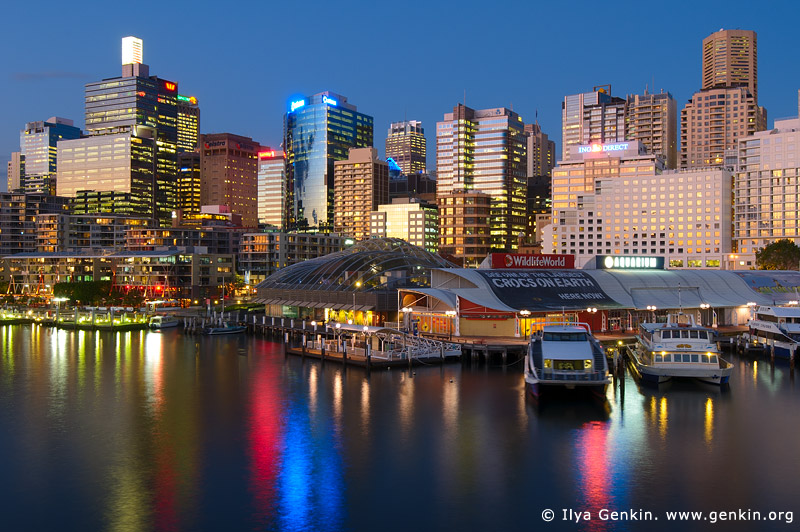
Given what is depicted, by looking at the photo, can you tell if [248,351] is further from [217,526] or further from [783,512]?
[783,512]

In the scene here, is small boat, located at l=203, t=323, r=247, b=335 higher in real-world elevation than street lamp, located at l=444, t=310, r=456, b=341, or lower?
lower

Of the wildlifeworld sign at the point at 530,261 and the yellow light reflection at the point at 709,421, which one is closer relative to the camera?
the yellow light reflection at the point at 709,421

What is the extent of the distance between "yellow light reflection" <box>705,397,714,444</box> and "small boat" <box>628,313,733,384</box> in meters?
4.14

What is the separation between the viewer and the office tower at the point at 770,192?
189 meters

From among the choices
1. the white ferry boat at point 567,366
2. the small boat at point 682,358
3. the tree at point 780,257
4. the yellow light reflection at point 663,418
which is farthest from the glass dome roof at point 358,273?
the tree at point 780,257

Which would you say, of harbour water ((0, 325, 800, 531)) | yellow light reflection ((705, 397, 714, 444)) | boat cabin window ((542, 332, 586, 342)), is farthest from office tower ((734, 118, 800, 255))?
yellow light reflection ((705, 397, 714, 444))

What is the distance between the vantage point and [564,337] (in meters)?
56.5

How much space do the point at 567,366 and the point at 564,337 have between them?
3854mm

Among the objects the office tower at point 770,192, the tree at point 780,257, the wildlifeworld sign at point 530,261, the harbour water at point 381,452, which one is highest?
the office tower at point 770,192

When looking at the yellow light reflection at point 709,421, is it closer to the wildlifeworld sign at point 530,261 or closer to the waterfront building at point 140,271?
the wildlifeworld sign at point 530,261

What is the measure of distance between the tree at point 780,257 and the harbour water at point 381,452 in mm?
101536

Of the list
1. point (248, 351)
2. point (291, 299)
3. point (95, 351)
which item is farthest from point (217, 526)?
point (291, 299)

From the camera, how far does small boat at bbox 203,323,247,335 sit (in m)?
99.7

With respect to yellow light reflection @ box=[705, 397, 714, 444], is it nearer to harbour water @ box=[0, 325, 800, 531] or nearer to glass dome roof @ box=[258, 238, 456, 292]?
harbour water @ box=[0, 325, 800, 531]
